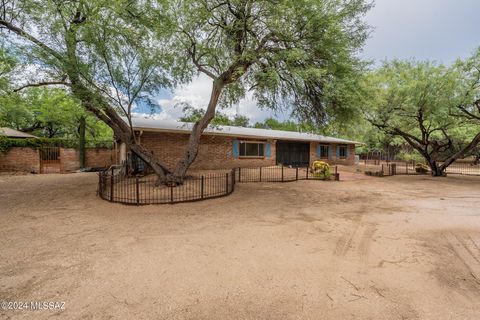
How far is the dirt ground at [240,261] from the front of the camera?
2644mm

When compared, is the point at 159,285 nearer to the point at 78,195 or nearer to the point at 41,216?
the point at 41,216


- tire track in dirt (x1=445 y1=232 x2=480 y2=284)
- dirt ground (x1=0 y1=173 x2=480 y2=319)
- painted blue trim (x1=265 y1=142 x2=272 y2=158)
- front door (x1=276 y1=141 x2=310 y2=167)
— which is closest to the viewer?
dirt ground (x1=0 y1=173 x2=480 y2=319)

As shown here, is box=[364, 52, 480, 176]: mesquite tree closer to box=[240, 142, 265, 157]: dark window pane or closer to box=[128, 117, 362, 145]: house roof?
box=[128, 117, 362, 145]: house roof

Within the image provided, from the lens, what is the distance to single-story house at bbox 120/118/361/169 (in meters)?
13.5

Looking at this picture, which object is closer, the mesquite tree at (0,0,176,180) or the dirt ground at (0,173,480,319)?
the dirt ground at (0,173,480,319)

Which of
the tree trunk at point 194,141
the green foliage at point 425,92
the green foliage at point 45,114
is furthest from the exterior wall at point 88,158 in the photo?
the green foliage at point 425,92

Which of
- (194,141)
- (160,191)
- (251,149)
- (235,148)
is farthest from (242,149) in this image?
(160,191)

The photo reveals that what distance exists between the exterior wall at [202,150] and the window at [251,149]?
16.0 inches

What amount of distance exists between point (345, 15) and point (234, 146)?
10.3 meters

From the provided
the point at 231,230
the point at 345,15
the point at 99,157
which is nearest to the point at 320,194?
the point at 231,230

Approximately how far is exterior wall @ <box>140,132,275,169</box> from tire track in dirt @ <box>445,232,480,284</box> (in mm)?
12463

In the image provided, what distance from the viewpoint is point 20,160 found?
15008 millimetres

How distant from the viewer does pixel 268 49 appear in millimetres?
8516

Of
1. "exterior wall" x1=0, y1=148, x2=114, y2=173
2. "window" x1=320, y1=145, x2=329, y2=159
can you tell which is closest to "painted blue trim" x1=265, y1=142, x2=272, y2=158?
"window" x1=320, y1=145, x2=329, y2=159
